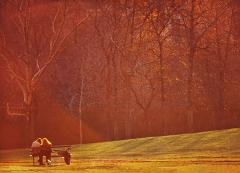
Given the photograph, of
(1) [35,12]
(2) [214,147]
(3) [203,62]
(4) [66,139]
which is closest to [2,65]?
(1) [35,12]

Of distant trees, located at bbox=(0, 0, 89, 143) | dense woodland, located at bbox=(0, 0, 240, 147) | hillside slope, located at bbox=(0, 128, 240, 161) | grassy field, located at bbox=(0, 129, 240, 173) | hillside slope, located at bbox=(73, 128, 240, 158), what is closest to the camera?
grassy field, located at bbox=(0, 129, 240, 173)

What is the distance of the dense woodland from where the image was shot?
53.5m

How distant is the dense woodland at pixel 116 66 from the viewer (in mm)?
53531

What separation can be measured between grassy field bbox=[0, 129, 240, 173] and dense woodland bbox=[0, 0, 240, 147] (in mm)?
7689

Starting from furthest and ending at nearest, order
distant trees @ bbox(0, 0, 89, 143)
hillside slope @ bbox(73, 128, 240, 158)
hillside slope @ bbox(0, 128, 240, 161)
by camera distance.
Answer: distant trees @ bbox(0, 0, 89, 143)
hillside slope @ bbox(73, 128, 240, 158)
hillside slope @ bbox(0, 128, 240, 161)

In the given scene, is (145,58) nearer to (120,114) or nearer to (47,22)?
(120,114)

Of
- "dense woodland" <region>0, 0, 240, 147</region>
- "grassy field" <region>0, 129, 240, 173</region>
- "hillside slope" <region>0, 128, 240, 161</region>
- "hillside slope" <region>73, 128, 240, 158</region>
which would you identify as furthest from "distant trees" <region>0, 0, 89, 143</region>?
"hillside slope" <region>73, 128, 240, 158</region>

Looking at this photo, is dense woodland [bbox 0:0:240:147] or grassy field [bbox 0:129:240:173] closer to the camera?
grassy field [bbox 0:129:240:173]

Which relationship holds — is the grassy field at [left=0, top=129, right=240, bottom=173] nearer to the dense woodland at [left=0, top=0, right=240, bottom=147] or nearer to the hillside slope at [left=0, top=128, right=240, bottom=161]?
the hillside slope at [left=0, top=128, right=240, bottom=161]

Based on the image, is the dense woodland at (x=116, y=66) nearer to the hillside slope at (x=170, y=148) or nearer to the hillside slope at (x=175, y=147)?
the hillside slope at (x=170, y=148)

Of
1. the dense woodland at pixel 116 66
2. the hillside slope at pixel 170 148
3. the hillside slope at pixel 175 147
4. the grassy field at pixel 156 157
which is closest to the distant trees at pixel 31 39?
the dense woodland at pixel 116 66

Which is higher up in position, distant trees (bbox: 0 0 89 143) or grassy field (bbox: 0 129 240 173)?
distant trees (bbox: 0 0 89 143)

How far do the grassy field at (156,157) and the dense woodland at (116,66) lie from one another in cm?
769

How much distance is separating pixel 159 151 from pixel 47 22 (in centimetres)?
1977
